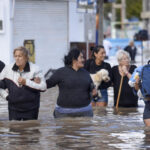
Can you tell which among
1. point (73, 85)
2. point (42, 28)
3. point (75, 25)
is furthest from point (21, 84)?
point (75, 25)

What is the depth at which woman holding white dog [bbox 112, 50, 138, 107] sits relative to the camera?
573 inches

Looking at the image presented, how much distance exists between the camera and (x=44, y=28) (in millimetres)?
26875

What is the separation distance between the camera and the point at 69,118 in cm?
1203

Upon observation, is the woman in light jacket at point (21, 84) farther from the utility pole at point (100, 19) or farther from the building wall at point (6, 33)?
the utility pole at point (100, 19)

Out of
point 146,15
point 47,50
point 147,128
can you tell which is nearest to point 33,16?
point 47,50

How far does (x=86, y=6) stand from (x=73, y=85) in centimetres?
1322

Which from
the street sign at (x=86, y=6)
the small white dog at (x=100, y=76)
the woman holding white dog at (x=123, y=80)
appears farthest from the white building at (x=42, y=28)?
the small white dog at (x=100, y=76)

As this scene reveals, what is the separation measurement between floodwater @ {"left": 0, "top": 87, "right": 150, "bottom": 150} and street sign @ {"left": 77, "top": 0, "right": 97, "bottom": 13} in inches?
427

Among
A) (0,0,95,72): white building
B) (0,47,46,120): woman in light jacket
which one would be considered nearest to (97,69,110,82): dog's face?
(0,47,46,120): woman in light jacket

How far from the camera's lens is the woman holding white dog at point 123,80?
14555 mm

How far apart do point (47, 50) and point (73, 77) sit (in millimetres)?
15163

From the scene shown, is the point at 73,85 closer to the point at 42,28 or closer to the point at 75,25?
the point at 42,28

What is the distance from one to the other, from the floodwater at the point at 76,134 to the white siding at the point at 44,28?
1203 centimetres

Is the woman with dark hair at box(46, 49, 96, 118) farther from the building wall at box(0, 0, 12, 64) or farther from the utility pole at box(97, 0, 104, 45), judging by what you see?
the utility pole at box(97, 0, 104, 45)
